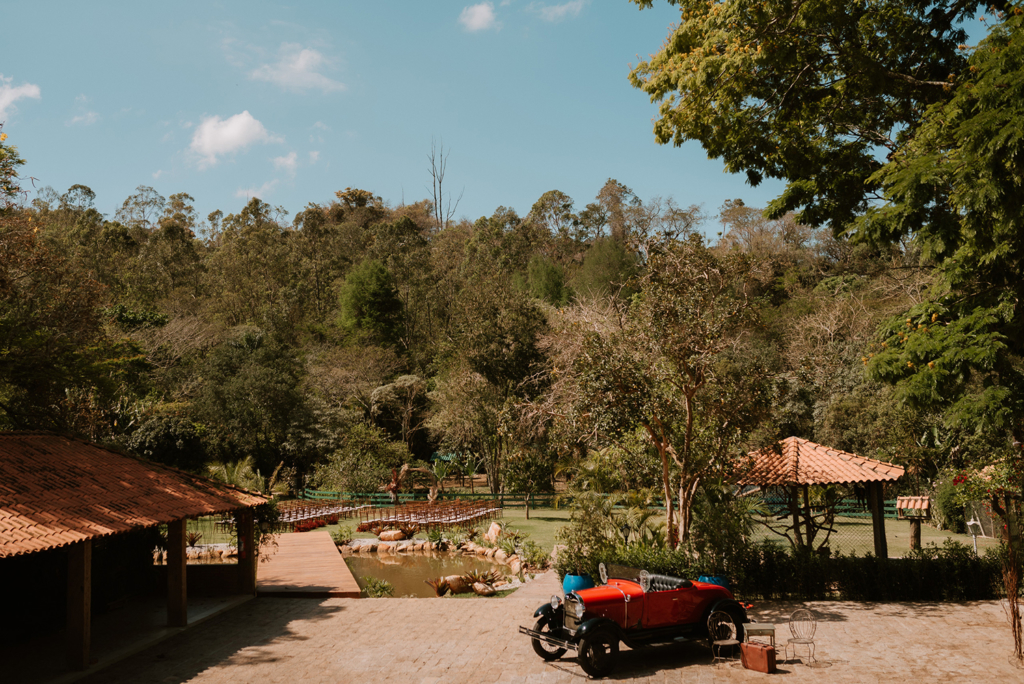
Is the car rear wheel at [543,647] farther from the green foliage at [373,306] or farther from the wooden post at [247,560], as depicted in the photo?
the green foliage at [373,306]

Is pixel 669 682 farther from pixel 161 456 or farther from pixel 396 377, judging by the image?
pixel 396 377

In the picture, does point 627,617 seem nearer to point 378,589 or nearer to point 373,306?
point 378,589

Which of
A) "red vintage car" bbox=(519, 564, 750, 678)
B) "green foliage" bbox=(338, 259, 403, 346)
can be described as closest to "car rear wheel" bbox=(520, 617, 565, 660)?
"red vintage car" bbox=(519, 564, 750, 678)

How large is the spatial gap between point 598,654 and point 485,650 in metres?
1.90

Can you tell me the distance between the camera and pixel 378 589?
14555mm

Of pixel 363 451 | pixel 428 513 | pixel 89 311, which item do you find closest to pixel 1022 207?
pixel 428 513

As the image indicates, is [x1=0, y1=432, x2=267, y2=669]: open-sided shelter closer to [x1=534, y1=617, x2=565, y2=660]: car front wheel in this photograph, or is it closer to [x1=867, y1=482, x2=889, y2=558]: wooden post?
[x1=534, y1=617, x2=565, y2=660]: car front wheel

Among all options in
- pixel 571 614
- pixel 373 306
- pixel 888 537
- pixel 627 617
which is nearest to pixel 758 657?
pixel 627 617

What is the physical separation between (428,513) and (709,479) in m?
12.6

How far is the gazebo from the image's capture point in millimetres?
12109

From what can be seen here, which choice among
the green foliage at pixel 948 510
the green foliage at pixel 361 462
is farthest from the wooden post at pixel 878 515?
the green foliage at pixel 361 462

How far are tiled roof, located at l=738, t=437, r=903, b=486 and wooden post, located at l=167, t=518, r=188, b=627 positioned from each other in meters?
9.28

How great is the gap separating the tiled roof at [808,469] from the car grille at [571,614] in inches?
207

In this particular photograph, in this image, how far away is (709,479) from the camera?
11641mm
